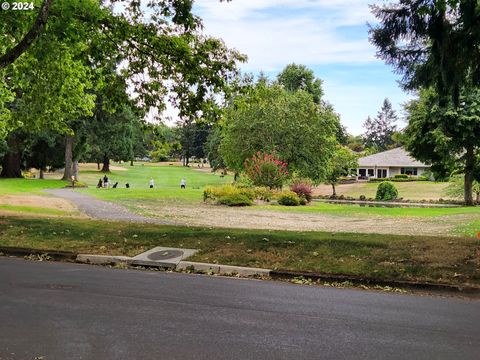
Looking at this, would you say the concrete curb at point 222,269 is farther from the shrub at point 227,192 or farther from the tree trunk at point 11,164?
the tree trunk at point 11,164

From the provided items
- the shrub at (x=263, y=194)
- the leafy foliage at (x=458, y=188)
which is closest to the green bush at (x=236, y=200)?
the shrub at (x=263, y=194)

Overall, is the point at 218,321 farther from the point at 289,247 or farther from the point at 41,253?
the point at 41,253

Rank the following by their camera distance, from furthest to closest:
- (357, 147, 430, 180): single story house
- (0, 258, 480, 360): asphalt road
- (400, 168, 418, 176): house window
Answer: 1. (400, 168, 418, 176): house window
2. (357, 147, 430, 180): single story house
3. (0, 258, 480, 360): asphalt road

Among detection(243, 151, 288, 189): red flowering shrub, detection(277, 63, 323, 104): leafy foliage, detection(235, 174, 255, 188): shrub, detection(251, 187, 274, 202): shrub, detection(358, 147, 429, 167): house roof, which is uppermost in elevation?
detection(277, 63, 323, 104): leafy foliage

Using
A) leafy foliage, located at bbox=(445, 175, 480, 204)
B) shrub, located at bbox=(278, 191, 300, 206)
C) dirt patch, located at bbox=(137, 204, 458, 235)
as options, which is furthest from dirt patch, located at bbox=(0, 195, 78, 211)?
leafy foliage, located at bbox=(445, 175, 480, 204)

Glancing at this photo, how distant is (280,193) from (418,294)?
23.7 metres

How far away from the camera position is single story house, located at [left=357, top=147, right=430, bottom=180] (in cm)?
7919

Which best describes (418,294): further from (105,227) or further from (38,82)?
(38,82)

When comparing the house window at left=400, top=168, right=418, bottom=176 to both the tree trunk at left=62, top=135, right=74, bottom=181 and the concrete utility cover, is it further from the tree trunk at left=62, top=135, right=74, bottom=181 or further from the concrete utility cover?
the concrete utility cover

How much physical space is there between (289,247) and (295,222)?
35.6ft

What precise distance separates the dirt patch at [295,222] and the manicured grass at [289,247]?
241 inches

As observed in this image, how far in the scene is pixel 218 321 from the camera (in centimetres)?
612

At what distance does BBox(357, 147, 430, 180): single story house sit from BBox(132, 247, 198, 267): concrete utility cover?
71.3 metres

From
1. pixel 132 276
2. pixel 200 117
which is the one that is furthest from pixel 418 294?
pixel 200 117
